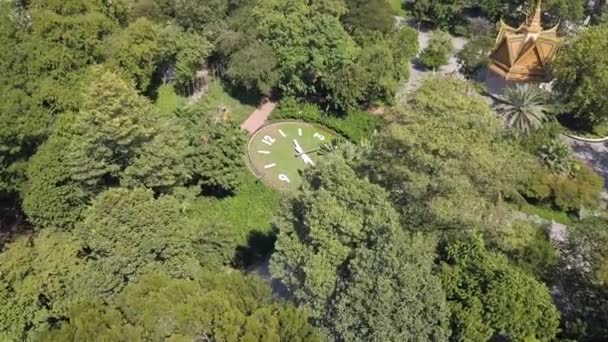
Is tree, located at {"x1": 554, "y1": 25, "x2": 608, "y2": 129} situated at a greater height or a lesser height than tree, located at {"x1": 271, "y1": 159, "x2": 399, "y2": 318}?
lesser

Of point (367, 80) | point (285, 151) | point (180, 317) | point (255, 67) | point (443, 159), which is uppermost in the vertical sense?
point (443, 159)

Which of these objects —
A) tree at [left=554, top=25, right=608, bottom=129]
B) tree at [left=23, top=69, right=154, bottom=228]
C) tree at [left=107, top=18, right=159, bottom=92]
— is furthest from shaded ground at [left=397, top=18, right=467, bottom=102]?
tree at [left=23, top=69, right=154, bottom=228]

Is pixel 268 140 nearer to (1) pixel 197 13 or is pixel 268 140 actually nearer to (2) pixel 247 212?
(2) pixel 247 212

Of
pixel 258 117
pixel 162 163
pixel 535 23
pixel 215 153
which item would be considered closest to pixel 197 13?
pixel 258 117

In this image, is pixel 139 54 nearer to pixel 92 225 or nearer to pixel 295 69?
pixel 295 69

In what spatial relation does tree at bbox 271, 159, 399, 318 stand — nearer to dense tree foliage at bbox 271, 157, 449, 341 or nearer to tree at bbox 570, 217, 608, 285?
dense tree foliage at bbox 271, 157, 449, 341

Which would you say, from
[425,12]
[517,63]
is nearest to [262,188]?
[517,63]

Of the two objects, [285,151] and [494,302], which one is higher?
[494,302]
